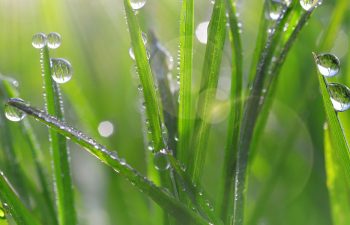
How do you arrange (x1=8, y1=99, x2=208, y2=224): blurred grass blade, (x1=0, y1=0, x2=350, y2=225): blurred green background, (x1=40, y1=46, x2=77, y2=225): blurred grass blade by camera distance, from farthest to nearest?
(x1=0, y1=0, x2=350, y2=225): blurred green background
(x1=40, y1=46, x2=77, y2=225): blurred grass blade
(x1=8, y1=99, x2=208, y2=224): blurred grass blade

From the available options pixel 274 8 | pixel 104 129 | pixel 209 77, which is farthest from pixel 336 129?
pixel 104 129

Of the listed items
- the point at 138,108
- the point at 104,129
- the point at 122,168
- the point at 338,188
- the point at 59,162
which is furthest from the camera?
the point at 138,108

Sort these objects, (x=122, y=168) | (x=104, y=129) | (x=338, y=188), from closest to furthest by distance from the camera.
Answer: (x=122, y=168)
(x=338, y=188)
(x=104, y=129)

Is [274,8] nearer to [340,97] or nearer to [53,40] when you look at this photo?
[340,97]

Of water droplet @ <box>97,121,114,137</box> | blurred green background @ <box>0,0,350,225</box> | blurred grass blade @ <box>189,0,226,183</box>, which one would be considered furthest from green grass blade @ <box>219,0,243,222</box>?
water droplet @ <box>97,121,114,137</box>

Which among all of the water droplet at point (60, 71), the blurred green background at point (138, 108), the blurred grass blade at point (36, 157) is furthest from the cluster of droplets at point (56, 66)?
the blurred green background at point (138, 108)

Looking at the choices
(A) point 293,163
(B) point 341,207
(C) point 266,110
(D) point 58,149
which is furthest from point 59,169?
Result: (A) point 293,163

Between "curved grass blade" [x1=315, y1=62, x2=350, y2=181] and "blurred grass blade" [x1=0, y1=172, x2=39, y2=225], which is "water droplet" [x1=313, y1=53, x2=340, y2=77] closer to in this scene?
"curved grass blade" [x1=315, y1=62, x2=350, y2=181]

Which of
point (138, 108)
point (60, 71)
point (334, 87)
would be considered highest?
point (138, 108)
